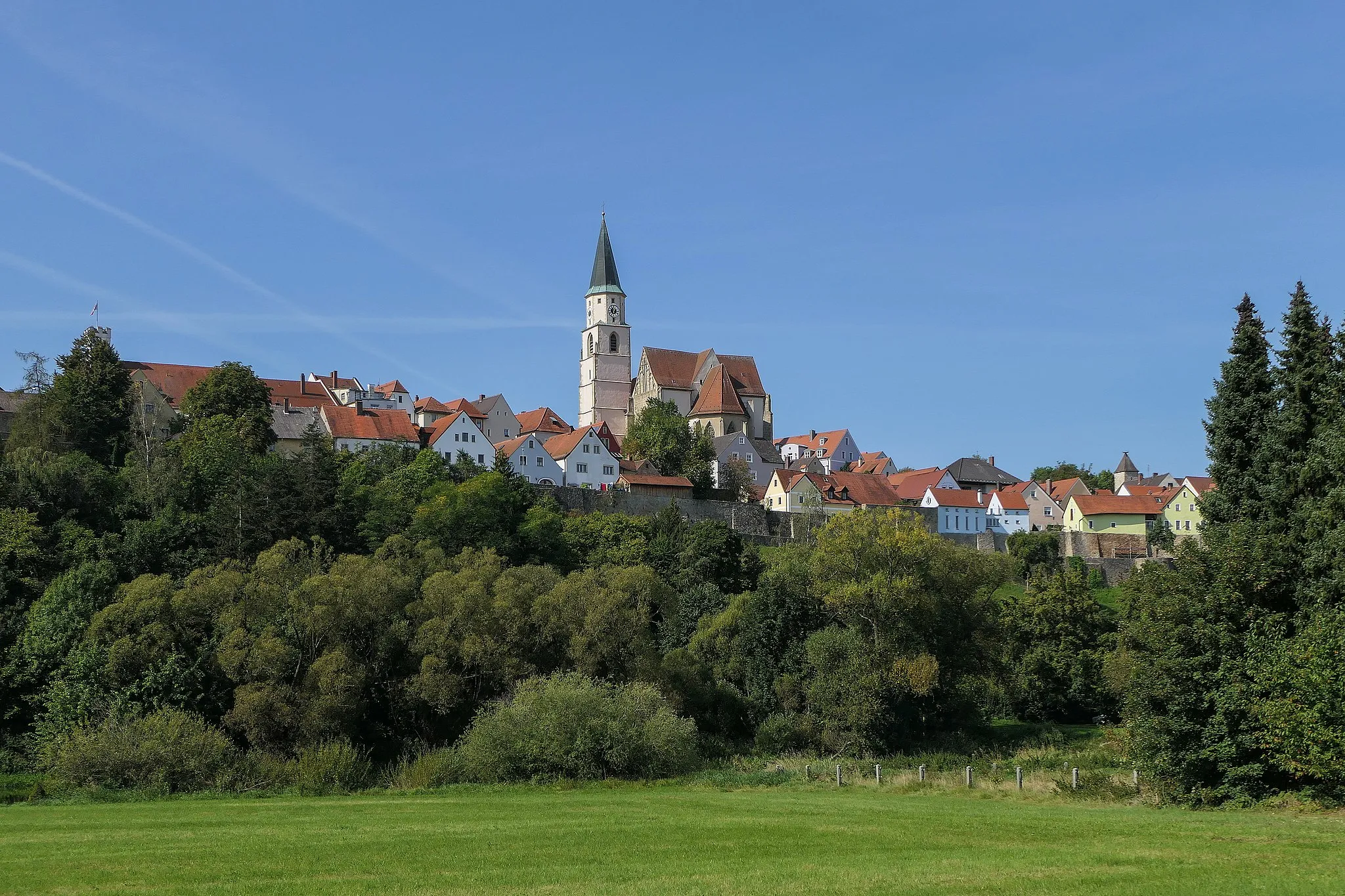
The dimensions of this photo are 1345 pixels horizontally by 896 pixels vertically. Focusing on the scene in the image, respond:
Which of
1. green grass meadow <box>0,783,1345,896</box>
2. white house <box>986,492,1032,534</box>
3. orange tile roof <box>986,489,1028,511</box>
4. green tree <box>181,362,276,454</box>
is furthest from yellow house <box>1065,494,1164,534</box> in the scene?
green grass meadow <box>0,783,1345,896</box>

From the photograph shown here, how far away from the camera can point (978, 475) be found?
363ft

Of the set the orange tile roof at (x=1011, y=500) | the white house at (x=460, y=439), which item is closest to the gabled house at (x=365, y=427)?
the white house at (x=460, y=439)

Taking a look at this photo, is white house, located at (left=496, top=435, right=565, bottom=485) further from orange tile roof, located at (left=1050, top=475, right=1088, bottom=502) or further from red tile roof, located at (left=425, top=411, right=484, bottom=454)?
A: orange tile roof, located at (left=1050, top=475, right=1088, bottom=502)

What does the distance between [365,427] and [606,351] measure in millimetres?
35926

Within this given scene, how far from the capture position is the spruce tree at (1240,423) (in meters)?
31.4

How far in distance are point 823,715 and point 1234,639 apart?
60.7ft

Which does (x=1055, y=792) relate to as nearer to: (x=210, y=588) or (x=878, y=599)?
(x=878, y=599)

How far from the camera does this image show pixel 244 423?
68.7 metres

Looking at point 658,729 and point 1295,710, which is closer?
point 1295,710

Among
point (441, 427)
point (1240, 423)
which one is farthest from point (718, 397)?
point (1240, 423)

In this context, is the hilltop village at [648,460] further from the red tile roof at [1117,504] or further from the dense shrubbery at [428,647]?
the dense shrubbery at [428,647]

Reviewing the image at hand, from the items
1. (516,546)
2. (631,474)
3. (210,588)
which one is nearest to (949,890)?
(210,588)

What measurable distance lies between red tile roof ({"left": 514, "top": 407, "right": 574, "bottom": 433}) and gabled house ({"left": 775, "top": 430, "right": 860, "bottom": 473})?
2865cm

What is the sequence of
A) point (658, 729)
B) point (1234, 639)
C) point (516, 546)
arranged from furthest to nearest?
1. point (516, 546)
2. point (658, 729)
3. point (1234, 639)
